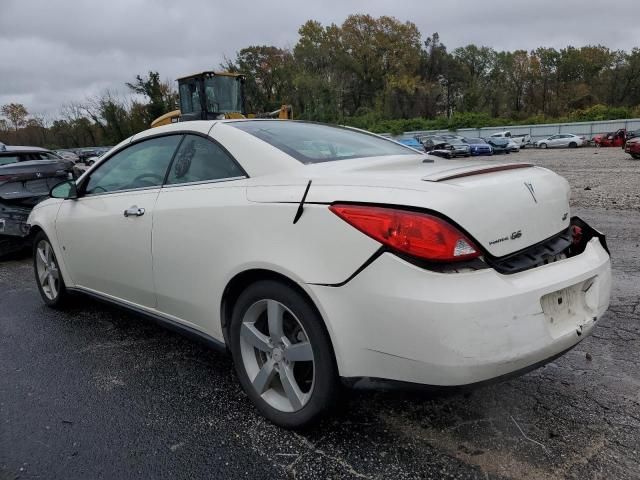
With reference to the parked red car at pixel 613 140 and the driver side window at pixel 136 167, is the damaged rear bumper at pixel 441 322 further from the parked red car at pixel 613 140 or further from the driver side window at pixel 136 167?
the parked red car at pixel 613 140

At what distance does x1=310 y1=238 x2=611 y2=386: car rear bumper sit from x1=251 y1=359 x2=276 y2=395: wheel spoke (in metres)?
0.49

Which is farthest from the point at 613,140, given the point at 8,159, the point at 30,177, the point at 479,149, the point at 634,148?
the point at 30,177

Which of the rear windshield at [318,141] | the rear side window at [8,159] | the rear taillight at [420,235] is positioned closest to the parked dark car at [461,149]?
the rear side window at [8,159]

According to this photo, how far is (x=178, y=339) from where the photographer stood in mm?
3641

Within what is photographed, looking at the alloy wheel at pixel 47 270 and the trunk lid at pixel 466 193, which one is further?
the alloy wheel at pixel 47 270

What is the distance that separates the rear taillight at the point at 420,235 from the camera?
1.85 m

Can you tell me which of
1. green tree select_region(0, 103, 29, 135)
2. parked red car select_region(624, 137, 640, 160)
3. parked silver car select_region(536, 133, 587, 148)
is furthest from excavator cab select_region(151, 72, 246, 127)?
green tree select_region(0, 103, 29, 135)

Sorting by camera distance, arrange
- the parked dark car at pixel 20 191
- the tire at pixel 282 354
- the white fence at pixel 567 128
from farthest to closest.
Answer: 1. the white fence at pixel 567 128
2. the parked dark car at pixel 20 191
3. the tire at pixel 282 354

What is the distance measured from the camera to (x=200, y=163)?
2.83 meters

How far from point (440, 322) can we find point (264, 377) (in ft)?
3.38

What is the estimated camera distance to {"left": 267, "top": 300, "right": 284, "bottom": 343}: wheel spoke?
7.46ft

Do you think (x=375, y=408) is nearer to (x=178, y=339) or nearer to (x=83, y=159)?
(x=178, y=339)

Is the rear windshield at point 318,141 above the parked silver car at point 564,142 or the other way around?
above

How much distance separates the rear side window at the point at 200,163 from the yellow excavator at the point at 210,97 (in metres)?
13.5
